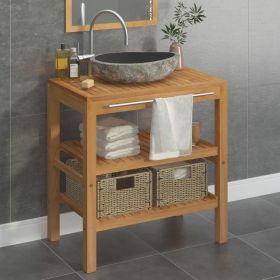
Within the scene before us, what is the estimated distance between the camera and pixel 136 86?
3.92 m

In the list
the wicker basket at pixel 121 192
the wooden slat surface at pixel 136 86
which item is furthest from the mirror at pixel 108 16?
the wicker basket at pixel 121 192

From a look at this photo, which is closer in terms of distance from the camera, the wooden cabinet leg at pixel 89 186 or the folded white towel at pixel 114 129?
the wooden cabinet leg at pixel 89 186

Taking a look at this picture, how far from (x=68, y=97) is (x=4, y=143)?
45 centimetres

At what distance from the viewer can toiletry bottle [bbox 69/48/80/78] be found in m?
4.04

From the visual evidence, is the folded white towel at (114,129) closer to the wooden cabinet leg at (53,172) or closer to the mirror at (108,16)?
the wooden cabinet leg at (53,172)

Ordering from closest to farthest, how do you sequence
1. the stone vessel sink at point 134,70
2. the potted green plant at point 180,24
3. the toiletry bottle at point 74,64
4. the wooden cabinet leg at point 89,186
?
1. the wooden cabinet leg at point 89,186
2. the stone vessel sink at point 134,70
3. the toiletry bottle at point 74,64
4. the potted green plant at point 180,24

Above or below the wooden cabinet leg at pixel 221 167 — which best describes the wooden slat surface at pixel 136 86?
above

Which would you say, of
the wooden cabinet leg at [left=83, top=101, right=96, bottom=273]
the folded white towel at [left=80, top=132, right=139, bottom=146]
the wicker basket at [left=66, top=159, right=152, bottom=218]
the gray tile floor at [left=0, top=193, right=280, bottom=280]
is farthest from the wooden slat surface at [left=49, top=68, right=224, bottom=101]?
the gray tile floor at [left=0, top=193, right=280, bottom=280]

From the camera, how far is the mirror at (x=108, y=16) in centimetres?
412

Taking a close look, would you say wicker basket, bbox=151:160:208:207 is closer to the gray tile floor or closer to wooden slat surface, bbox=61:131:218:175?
wooden slat surface, bbox=61:131:218:175

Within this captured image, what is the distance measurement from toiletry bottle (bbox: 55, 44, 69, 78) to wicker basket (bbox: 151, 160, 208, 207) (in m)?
0.65

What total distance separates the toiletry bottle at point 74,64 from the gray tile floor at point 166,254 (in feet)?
2.87

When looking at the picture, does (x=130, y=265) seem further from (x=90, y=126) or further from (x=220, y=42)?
(x=220, y=42)

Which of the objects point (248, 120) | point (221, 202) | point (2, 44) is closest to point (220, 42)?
point (248, 120)
